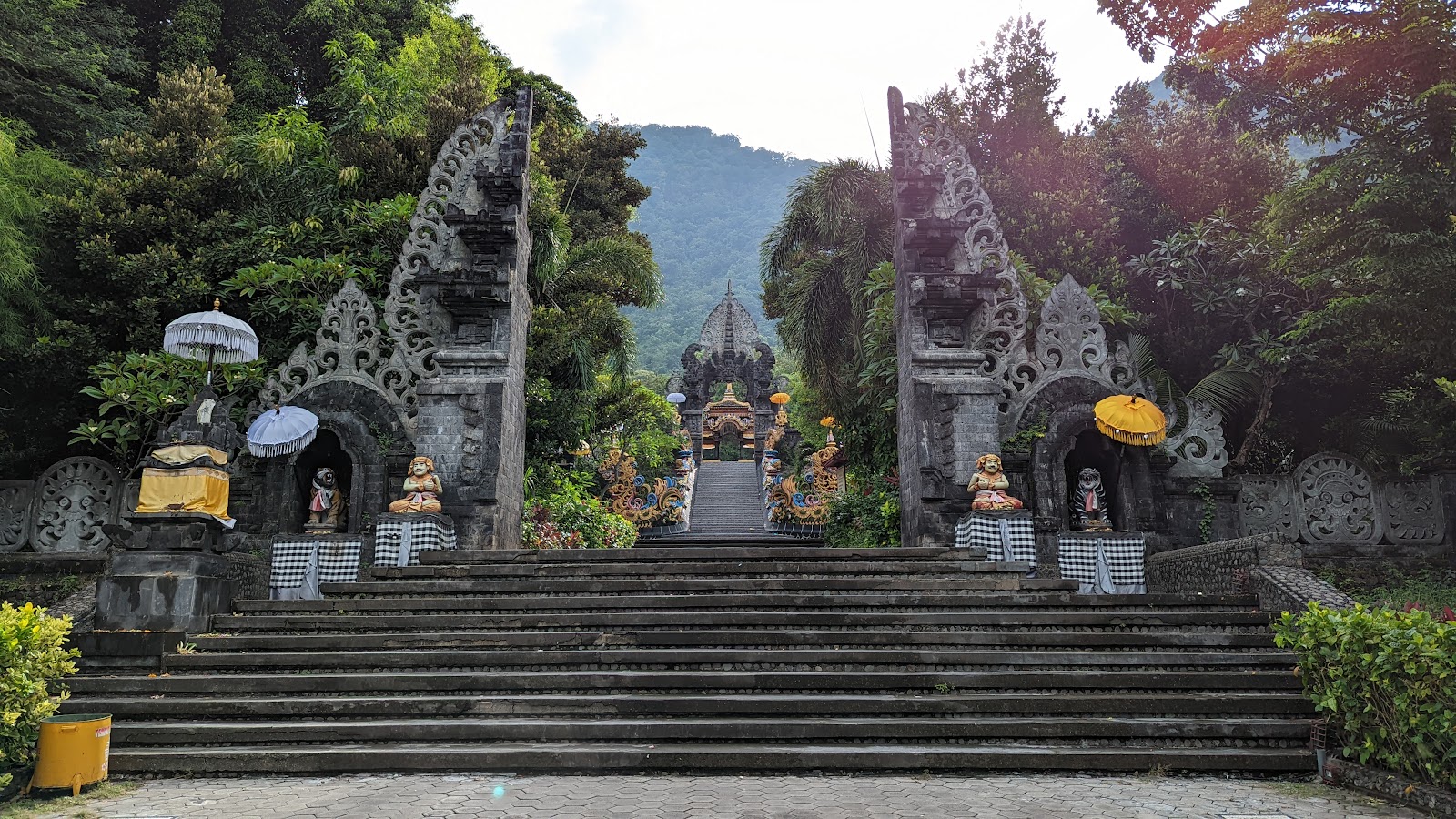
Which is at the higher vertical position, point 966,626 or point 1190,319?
point 1190,319

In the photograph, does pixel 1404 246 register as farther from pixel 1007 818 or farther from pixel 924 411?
pixel 1007 818

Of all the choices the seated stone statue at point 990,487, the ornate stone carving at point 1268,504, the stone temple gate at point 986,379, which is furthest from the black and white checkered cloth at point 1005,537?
the ornate stone carving at point 1268,504

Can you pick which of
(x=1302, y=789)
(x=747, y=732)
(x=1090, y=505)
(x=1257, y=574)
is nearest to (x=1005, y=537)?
(x=1090, y=505)

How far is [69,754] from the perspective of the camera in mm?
5316

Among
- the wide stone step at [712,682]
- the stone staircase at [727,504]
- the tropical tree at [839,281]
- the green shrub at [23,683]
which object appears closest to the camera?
the green shrub at [23,683]

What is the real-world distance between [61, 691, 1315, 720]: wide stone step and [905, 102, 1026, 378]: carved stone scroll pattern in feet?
19.1

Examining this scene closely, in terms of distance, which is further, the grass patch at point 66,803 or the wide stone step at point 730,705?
the wide stone step at point 730,705

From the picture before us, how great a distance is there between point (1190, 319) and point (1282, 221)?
529 centimetres

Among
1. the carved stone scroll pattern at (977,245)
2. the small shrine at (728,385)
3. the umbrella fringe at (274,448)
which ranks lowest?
the umbrella fringe at (274,448)

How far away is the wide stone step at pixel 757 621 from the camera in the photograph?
7.27 metres

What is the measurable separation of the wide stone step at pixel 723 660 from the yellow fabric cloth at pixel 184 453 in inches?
72.1

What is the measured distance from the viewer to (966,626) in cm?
735

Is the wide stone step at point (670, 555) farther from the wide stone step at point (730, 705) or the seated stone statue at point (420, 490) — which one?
the wide stone step at point (730, 705)

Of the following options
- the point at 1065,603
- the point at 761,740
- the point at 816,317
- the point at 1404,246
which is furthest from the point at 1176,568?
the point at 816,317
